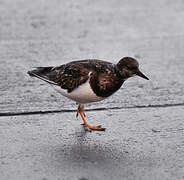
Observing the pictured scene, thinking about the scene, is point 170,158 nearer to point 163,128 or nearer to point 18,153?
point 163,128

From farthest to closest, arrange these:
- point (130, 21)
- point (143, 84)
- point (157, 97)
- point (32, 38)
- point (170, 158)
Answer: point (130, 21)
point (32, 38)
point (143, 84)
point (157, 97)
point (170, 158)

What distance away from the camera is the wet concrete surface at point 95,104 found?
4039 mm

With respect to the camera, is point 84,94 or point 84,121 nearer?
point 84,94

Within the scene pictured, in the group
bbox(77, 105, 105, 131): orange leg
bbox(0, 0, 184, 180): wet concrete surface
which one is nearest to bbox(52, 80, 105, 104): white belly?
bbox(77, 105, 105, 131): orange leg

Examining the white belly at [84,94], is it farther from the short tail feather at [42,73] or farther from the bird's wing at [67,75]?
the short tail feather at [42,73]

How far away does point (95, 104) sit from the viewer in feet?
17.8

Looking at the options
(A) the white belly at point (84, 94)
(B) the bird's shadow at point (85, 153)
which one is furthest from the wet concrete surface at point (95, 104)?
(A) the white belly at point (84, 94)

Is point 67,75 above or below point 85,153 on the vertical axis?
above

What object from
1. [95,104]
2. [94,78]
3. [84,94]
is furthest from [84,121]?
[95,104]

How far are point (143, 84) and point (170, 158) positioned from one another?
2.02 metres

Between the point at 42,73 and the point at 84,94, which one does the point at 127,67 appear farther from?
the point at 42,73

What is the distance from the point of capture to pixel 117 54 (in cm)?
718

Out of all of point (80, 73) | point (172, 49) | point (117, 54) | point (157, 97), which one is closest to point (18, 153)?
point (80, 73)

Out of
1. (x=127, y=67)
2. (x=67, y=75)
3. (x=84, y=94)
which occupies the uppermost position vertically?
(x=127, y=67)
